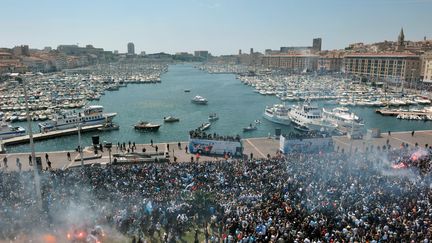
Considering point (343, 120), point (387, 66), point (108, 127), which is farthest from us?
point (387, 66)

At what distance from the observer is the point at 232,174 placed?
2300cm

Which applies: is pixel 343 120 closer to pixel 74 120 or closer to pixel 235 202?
pixel 235 202

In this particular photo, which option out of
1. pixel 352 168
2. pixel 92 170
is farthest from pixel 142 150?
pixel 352 168

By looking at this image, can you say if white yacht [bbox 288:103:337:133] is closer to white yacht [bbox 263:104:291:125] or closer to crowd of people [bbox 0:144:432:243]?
white yacht [bbox 263:104:291:125]

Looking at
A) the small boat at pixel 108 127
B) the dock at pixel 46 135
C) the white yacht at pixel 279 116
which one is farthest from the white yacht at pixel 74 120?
the white yacht at pixel 279 116

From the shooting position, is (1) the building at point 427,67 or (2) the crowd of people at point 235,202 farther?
(1) the building at point 427,67

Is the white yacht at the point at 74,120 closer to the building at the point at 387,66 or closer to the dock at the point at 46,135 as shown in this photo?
the dock at the point at 46,135

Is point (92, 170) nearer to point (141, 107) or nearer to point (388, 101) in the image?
point (141, 107)

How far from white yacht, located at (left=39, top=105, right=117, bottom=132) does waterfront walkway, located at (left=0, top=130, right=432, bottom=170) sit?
60.1ft

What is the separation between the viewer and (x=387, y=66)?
123875 mm

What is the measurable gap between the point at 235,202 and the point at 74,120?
41875 millimetres

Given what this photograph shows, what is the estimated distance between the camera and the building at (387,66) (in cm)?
11444

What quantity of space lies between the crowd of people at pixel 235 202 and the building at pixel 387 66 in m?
99.6

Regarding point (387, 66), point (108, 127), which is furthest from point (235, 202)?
point (387, 66)
